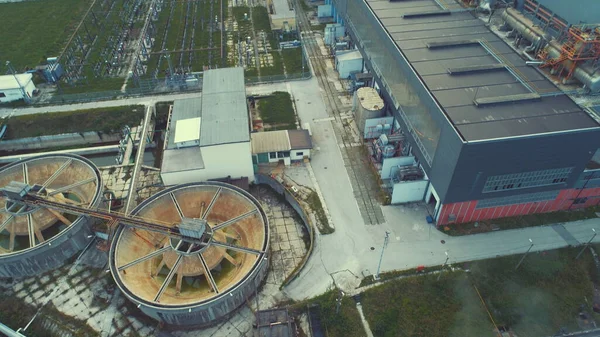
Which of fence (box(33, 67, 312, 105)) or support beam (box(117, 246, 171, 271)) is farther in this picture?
fence (box(33, 67, 312, 105))

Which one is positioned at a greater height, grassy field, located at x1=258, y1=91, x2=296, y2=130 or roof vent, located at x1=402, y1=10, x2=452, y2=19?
roof vent, located at x1=402, y1=10, x2=452, y2=19

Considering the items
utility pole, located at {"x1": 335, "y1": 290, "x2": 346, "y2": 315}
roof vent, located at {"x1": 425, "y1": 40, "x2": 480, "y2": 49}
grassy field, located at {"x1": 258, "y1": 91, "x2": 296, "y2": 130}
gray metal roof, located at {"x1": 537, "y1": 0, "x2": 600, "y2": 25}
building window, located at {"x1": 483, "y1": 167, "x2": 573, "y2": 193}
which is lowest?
utility pole, located at {"x1": 335, "y1": 290, "x2": 346, "y2": 315}

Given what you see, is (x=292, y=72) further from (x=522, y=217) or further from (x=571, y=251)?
(x=571, y=251)

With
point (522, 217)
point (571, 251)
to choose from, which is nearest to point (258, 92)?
point (522, 217)

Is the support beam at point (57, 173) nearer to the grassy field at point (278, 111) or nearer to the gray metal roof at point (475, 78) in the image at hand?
the grassy field at point (278, 111)

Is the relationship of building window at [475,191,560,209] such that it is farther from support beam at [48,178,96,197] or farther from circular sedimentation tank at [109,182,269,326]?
support beam at [48,178,96,197]

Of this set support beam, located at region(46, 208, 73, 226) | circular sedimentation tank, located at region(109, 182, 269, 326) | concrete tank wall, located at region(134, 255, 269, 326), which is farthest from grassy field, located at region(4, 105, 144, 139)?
concrete tank wall, located at region(134, 255, 269, 326)
